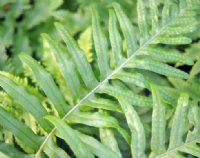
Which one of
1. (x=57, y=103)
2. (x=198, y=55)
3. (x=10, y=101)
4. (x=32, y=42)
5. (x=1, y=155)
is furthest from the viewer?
(x=32, y=42)

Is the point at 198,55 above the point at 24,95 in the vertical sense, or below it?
below

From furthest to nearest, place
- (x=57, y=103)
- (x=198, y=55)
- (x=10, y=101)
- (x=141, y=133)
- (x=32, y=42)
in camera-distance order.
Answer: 1. (x=32, y=42)
2. (x=198, y=55)
3. (x=10, y=101)
4. (x=57, y=103)
5. (x=141, y=133)

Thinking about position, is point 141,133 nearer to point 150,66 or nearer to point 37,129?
point 150,66

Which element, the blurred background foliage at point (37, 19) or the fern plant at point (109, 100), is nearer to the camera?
the fern plant at point (109, 100)

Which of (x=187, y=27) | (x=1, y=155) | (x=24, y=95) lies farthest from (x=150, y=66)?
(x=1, y=155)

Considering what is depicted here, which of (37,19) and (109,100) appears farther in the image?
(37,19)

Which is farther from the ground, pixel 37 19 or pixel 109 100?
pixel 37 19

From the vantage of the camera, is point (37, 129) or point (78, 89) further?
point (37, 129)

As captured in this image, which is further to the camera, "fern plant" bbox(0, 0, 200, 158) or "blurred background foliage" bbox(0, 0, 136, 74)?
"blurred background foliage" bbox(0, 0, 136, 74)
